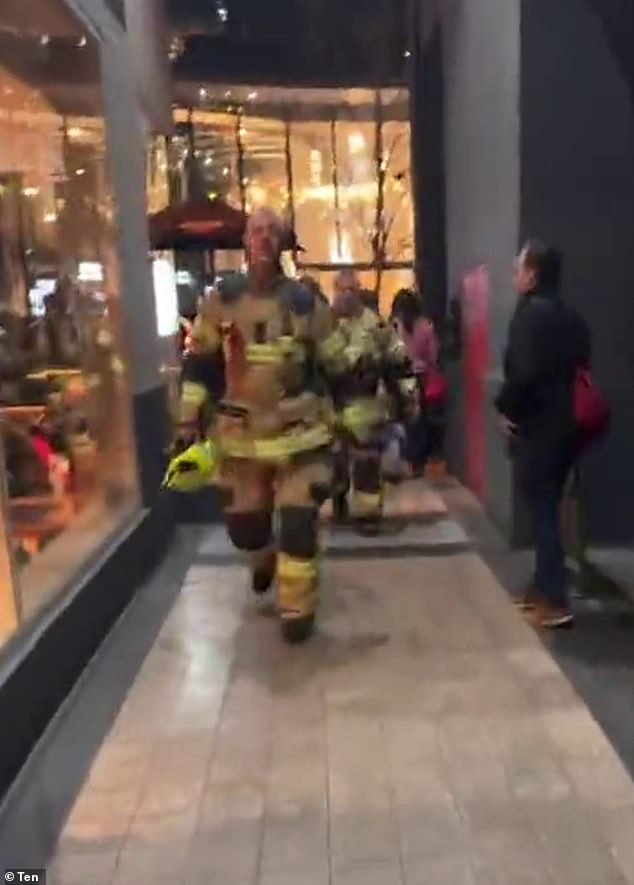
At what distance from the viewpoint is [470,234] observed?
26.5ft

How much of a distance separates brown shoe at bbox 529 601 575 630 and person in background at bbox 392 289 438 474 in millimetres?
4429

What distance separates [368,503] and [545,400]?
258 cm

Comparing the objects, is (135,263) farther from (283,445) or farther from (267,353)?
(283,445)

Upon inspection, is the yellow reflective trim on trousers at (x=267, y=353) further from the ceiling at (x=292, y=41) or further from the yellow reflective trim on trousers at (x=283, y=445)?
the ceiling at (x=292, y=41)

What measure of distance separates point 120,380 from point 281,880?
374 cm

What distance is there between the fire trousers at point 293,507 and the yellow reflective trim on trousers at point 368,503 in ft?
7.32

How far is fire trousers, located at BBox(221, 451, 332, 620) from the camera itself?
4.66 metres

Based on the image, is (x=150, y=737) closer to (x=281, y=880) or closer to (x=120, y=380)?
(x=281, y=880)

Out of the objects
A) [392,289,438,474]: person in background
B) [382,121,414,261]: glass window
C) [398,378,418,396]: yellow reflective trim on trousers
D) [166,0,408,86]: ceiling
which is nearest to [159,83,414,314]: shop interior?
[382,121,414,261]: glass window

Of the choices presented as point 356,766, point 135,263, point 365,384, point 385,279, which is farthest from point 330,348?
point 385,279

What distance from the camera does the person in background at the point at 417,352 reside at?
30.3 ft

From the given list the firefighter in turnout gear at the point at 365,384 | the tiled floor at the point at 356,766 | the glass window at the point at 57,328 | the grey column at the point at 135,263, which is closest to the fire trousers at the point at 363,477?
the firefighter in turnout gear at the point at 365,384

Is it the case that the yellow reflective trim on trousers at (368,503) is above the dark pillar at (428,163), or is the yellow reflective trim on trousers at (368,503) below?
below

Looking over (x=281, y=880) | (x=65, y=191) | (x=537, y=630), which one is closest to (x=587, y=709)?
(x=537, y=630)
